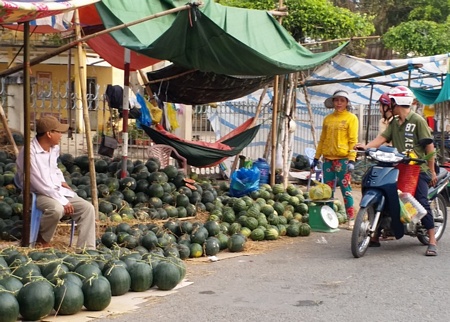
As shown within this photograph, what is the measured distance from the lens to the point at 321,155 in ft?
→ 34.1

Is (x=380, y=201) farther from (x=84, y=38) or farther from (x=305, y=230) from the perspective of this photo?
(x=84, y=38)

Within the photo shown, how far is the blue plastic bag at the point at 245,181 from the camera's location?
35.8 feet

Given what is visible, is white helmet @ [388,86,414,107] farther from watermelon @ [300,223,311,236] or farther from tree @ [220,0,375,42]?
tree @ [220,0,375,42]

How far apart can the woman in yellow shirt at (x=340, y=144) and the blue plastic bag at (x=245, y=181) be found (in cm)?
112

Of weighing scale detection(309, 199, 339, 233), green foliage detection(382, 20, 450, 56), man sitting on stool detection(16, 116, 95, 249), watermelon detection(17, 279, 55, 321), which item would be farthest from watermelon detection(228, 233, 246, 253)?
green foliage detection(382, 20, 450, 56)

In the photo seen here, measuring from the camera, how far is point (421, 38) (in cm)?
2223

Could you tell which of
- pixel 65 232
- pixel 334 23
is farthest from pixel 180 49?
pixel 334 23

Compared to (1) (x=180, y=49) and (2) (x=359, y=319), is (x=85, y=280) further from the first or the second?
(1) (x=180, y=49)

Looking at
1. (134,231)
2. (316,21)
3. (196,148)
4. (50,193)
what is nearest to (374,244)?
(134,231)

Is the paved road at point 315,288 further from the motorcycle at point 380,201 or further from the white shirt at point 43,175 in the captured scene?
the white shirt at point 43,175

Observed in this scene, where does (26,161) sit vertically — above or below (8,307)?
above

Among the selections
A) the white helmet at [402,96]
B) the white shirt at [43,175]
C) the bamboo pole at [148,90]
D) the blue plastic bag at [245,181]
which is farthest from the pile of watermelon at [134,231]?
the white helmet at [402,96]

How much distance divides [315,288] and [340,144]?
3.68 meters

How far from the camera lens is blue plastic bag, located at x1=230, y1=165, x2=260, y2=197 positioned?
35.8ft
